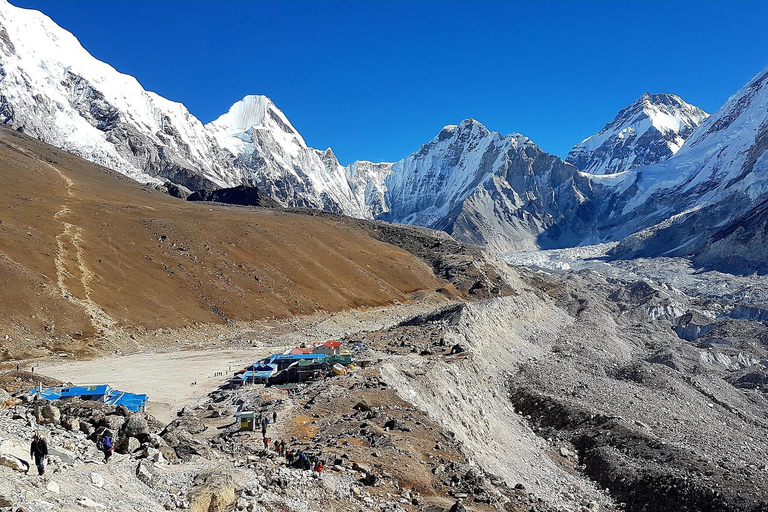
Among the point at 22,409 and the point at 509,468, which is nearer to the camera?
the point at 22,409

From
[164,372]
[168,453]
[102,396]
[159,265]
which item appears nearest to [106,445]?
[168,453]

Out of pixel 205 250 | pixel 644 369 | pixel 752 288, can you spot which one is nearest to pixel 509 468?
pixel 644 369


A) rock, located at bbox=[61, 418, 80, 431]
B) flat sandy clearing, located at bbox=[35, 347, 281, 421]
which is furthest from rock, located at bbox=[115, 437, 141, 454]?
flat sandy clearing, located at bbox=[35, 347, 281, 421]

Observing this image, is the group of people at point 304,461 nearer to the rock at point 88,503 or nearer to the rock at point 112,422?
the rock at point 112,422

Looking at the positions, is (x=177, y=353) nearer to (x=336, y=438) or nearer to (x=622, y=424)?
(x=336, y=438)

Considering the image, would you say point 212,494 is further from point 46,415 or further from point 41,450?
point 46,415

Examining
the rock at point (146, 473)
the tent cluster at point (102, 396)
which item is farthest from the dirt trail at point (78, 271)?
the rock at point (146, 473)

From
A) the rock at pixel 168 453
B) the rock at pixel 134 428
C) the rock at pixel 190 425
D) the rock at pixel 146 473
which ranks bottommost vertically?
the rock at pixel 190 425
